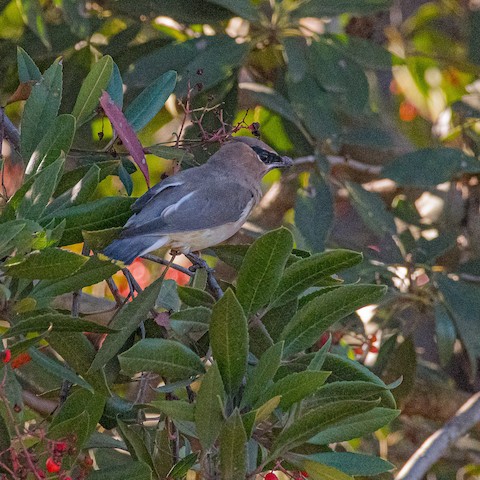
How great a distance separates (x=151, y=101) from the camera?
2.48 metres

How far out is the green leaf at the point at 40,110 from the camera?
2119 millimetres

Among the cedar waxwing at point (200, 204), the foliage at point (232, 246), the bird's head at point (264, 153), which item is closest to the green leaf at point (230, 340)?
the foliage at point (232, 246)

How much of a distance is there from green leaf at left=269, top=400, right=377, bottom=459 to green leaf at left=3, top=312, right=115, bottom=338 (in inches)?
14.4

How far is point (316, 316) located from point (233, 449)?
0.36m

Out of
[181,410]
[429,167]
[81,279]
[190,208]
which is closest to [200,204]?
[190,208]

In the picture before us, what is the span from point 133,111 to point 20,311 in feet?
2.59

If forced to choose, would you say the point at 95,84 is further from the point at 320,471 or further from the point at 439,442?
the point at 439,442

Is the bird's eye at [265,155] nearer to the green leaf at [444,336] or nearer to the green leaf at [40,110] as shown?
the green leaf at [444,336]

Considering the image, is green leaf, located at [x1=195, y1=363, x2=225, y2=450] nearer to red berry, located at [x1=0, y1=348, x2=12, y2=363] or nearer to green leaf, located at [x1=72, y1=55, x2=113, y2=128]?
red berry, located at [x1=0, y1=348, x2=12, y2=363]

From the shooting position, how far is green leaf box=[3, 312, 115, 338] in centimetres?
174

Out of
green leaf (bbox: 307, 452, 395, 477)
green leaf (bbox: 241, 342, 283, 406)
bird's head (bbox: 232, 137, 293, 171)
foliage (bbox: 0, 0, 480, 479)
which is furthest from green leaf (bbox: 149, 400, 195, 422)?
bird's head (bbox: 232, 137, 293, 171)

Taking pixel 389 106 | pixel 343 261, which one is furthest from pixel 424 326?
pixel 343 261

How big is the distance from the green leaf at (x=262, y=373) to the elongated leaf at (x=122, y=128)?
59 cm

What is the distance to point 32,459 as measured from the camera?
1.80 m
